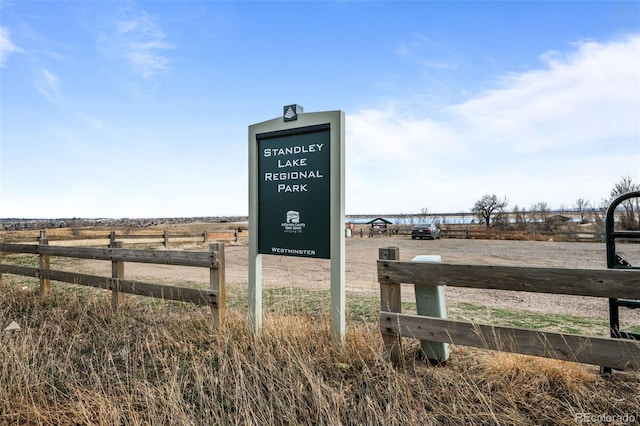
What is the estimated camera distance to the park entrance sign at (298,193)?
407 cm

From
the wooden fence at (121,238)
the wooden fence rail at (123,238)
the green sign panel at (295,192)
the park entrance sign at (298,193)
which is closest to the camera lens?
the park entrance sign at (298,193)

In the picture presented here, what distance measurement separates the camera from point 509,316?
5961 mm

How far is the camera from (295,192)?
4488mm

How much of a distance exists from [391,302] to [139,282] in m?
3.83

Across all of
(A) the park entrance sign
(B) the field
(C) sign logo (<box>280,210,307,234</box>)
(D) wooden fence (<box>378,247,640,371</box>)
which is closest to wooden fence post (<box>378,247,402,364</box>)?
(D) wooden fence (<box>378,247,640,371</box>)

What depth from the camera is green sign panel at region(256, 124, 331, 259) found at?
4.23 meters

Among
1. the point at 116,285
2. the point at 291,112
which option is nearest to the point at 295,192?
the point at 291,112

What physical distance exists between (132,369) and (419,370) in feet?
8.88

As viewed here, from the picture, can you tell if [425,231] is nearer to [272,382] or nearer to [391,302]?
[391,302]

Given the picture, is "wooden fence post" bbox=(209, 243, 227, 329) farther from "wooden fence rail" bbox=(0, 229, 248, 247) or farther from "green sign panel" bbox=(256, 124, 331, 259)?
"wooden fence rail" bbox=(0, 229, 248, 247)

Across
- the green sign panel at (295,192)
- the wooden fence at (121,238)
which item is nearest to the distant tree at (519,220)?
the wooden fence at (121,238)

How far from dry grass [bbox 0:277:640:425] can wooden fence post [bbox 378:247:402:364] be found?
0.16 meters

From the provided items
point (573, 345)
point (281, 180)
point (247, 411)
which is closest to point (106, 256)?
point (281, 180)

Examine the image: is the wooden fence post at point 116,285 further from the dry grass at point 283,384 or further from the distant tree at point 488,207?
the distant tree at point 488,207
